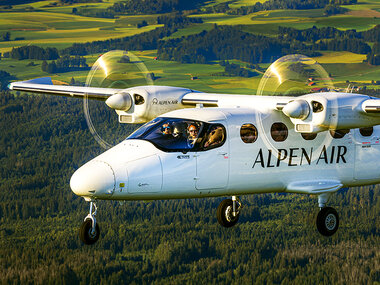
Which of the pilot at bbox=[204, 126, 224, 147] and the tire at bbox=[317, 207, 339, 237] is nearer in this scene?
the pilot at bbox=[204, 126, 224, 147]

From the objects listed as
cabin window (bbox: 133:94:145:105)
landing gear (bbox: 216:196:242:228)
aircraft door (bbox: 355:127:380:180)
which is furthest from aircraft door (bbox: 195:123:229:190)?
aircraft door (bbox: 355:127:380:180)

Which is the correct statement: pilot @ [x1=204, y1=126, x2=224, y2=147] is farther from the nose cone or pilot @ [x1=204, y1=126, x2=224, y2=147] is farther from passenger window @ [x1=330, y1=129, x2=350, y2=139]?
passenger window @ [x1=330, y1=129, x2=350, y2=139]

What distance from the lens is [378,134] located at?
1174 inches

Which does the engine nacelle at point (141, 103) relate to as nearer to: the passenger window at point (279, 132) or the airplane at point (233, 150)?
the airplane at point (233, 150)

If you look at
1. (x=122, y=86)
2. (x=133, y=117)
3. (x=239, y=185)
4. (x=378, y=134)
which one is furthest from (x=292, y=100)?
(x=122, y=86)

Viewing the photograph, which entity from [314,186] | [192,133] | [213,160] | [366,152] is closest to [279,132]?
[314,186]

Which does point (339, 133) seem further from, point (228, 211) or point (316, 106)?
point (228, 211)

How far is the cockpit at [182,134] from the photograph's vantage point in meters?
24.0

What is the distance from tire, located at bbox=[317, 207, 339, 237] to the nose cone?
1057cm

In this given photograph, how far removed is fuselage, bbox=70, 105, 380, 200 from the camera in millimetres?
22531

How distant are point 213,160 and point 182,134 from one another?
161 centimetres

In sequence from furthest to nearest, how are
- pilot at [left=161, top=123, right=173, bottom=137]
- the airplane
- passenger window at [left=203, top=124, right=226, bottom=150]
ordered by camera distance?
1. passenger window at [left=203, top=124, right=226, bottom=150]
2. pilot at [left=161, top=123, right=173, bottom=137]
3. the airplane

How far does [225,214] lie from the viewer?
3039cm

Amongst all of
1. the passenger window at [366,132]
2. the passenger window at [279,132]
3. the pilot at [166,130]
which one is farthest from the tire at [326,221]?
the pilot at [166,130]
